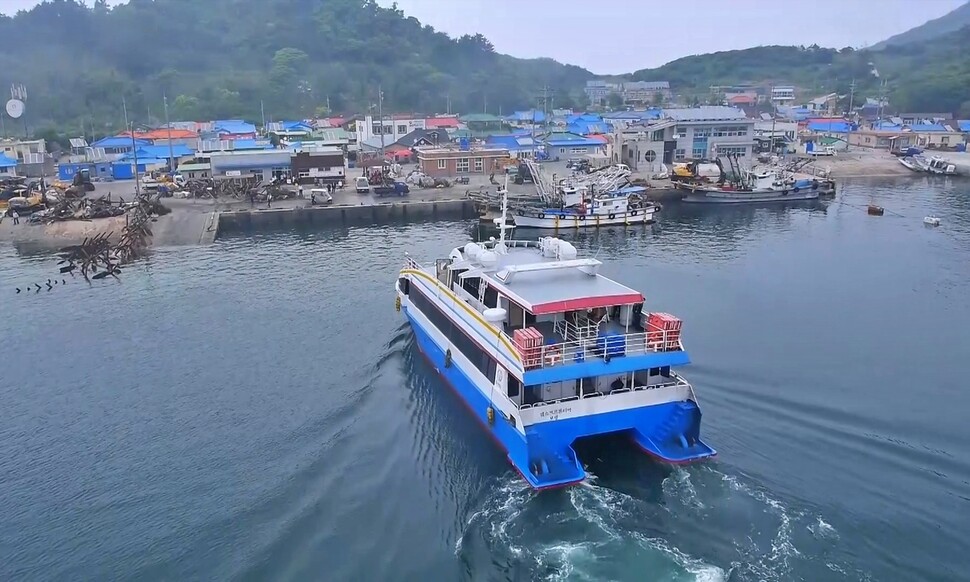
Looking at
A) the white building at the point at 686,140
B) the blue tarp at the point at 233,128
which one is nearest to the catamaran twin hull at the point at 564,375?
the white building at the point at 686,140

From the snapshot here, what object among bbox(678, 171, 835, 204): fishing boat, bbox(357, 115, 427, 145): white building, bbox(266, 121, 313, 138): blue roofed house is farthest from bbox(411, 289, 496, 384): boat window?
bbox(266, 121, 313, 138): blue roofed house

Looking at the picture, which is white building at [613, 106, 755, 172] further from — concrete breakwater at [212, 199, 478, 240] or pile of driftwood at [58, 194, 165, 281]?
pile of driftwood at [58, 194, 165, 281]

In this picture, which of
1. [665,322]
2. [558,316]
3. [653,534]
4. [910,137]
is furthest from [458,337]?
Result: [910,137]

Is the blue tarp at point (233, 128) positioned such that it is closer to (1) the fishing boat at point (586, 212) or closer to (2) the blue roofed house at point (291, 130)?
(2) the blue roofed house at point (291, 130)

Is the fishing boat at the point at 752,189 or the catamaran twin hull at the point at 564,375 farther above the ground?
the fishing boat at the point at 752,189

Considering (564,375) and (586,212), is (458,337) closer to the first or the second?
(564,375)
